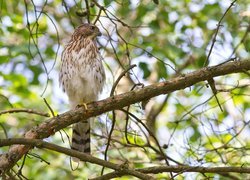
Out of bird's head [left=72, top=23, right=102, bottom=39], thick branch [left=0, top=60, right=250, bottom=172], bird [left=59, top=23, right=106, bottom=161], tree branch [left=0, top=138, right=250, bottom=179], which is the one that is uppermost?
bird's head [left=72, top=23, right=102, bottom=39]

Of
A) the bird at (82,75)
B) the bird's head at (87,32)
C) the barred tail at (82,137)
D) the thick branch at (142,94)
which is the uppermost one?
the bird's head at (87,32)

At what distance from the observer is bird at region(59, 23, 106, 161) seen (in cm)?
545

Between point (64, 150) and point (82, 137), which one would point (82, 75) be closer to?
point (82, 137)

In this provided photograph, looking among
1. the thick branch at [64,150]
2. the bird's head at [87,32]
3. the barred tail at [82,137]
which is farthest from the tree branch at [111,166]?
the bird's head at [87,32]

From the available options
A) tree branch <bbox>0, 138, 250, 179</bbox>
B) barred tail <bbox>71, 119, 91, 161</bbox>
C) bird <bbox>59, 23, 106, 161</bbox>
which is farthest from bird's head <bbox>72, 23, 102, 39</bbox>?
tree branch <bbox>0, 138, 250, 179</bbox>

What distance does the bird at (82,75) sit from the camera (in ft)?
17.9

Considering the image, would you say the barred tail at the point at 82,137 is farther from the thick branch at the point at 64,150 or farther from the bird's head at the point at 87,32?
the thick branch at the point at 64,150

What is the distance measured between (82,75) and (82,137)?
2.44ft

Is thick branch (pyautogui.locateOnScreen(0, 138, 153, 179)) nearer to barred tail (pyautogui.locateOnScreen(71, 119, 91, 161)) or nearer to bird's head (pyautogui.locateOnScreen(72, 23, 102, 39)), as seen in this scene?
barred tail (pyautogui.locateOnScreen(71, 119, 91, 161))

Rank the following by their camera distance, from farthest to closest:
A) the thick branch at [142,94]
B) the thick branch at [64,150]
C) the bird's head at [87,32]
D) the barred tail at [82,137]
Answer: the bird's head at [87,32]
the barred tail at [82,137]
the thick branch at [142,94]
the thick branch at [64,150]

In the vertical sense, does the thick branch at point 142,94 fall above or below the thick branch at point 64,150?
above

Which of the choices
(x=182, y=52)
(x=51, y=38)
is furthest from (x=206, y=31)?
(x=51, y=38)

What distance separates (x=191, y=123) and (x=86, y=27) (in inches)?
63.3

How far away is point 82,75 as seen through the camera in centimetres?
542
